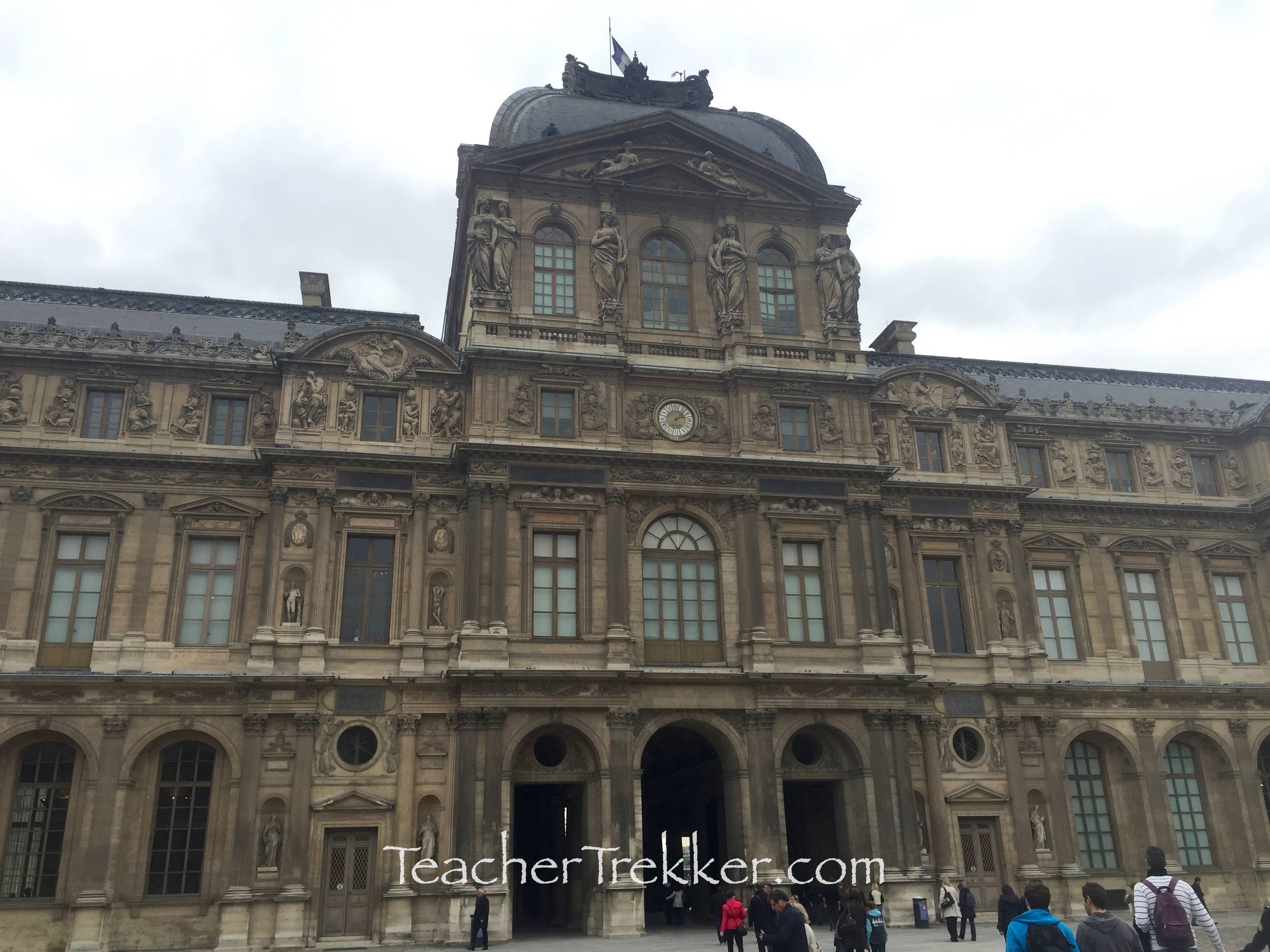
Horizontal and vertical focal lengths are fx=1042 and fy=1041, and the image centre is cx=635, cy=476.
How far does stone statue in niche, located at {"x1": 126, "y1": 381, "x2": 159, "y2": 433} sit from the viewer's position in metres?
31.2

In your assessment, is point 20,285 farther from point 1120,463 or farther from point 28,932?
point 1120,463

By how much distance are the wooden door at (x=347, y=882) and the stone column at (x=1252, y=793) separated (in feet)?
92.7

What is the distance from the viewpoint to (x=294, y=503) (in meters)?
30.8

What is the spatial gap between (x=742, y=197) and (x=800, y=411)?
7.88 m

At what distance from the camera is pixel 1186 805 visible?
116 feet

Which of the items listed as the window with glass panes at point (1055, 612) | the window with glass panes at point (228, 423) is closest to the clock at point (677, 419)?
the window with glass panes at point (228, 423)

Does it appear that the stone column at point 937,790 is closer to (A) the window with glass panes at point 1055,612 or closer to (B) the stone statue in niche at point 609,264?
(A) the window with glass panes at point 1055,612

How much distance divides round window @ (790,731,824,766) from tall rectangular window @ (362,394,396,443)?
15.5 m

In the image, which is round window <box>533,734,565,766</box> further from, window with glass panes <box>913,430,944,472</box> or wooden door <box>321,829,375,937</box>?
window with glass panes <box>913,430,944,472</box>

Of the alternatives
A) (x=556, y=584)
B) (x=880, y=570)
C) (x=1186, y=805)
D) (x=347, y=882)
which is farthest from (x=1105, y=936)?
(x=1186, y=805)

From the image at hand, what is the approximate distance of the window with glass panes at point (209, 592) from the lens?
2997cm

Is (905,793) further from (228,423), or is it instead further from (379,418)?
(228,423)

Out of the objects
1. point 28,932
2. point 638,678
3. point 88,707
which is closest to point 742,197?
point 638,678

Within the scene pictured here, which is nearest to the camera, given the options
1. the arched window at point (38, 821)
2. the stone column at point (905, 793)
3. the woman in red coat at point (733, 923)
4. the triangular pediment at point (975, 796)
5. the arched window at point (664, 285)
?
the woman in red coat at point (733, 923)
